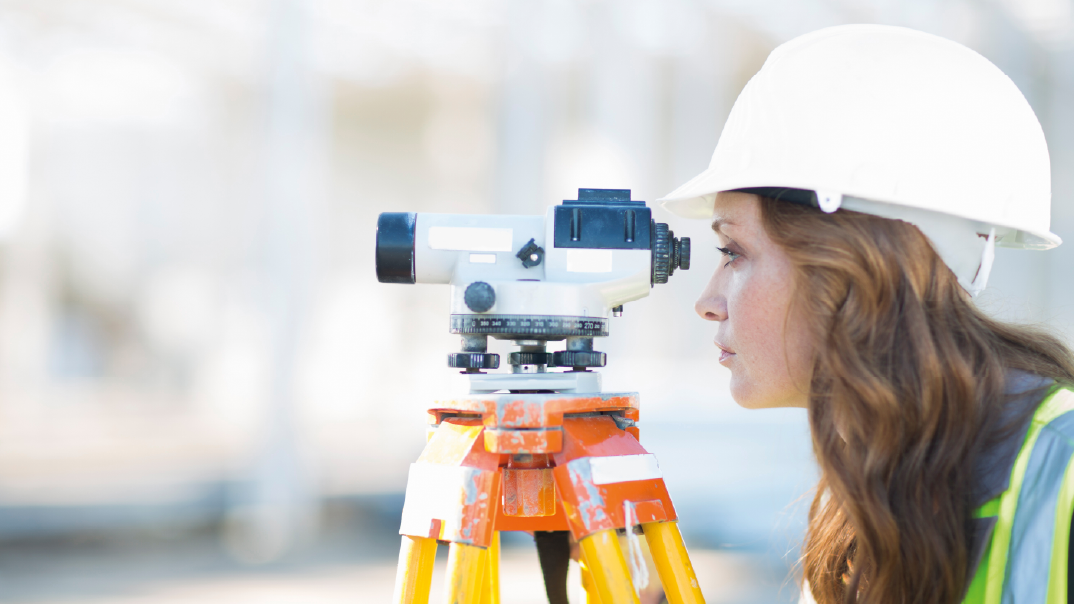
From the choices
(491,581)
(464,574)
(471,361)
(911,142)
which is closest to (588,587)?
(491,581)

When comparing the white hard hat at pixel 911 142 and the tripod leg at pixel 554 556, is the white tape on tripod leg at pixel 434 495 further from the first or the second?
the white hard hat at pixel 911 142

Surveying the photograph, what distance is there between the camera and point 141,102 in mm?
5219

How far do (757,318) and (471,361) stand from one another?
40cm

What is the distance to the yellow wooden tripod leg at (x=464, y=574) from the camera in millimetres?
898

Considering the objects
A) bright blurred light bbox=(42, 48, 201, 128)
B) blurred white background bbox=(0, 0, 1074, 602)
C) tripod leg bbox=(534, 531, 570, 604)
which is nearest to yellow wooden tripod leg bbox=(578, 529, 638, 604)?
tripod leg bbox=(534, 531, 570, 604)

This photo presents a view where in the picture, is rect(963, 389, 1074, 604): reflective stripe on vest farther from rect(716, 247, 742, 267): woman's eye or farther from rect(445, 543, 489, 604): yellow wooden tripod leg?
rect(445, 543, 489, 604): yellow wooden tripod leg

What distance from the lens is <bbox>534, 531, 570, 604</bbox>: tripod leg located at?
1.14 metres

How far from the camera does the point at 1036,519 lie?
0.80 m

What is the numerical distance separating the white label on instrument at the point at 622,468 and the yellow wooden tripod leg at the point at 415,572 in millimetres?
234

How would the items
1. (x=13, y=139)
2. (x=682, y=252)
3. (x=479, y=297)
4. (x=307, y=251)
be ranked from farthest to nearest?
(x=13, y=139) < (x=307, y=251) < (x=682, y=252) < (x=479, y=297)

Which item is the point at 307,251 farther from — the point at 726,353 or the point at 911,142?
the point at 911,142

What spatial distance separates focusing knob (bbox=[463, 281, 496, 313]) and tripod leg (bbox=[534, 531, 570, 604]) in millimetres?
389

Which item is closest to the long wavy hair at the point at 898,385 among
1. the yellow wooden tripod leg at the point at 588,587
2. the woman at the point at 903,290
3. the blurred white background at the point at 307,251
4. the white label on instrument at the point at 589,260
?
the woman at the point at 903,290

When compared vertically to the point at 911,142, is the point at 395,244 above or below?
below
